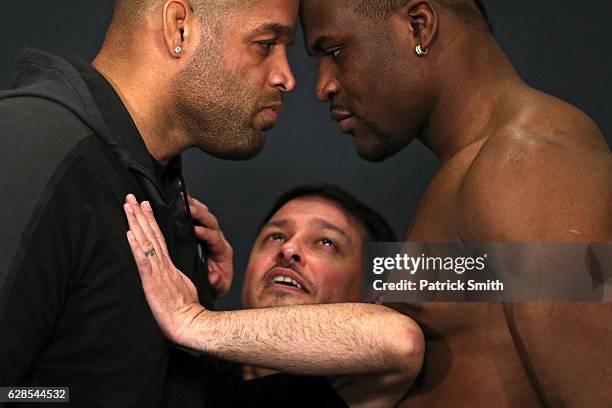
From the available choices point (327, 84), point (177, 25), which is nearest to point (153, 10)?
point (177, 25)

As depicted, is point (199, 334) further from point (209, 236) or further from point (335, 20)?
point (335, 20)

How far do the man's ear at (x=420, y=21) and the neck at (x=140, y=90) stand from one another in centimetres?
43

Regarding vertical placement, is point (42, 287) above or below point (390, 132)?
below

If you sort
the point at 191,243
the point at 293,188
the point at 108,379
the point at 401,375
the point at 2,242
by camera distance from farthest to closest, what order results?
the point at 293,188 < the point at 191,243 < the point at 401,375 < the point at 108,379 < the point at 2,242

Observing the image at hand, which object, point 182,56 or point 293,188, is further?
point 293,188

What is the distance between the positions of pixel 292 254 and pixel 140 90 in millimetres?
686

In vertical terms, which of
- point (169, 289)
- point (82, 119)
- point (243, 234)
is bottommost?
point (243, 234)

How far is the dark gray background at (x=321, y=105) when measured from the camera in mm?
2010

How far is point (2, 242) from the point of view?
1126 millimetres

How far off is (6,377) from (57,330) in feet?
0.35

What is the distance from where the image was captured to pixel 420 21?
152 cm

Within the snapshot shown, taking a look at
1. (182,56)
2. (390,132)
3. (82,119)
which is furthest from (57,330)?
(390,132)

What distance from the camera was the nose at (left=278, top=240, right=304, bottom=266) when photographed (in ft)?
6.53

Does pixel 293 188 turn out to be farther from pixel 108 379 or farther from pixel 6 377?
pixel 6 377
